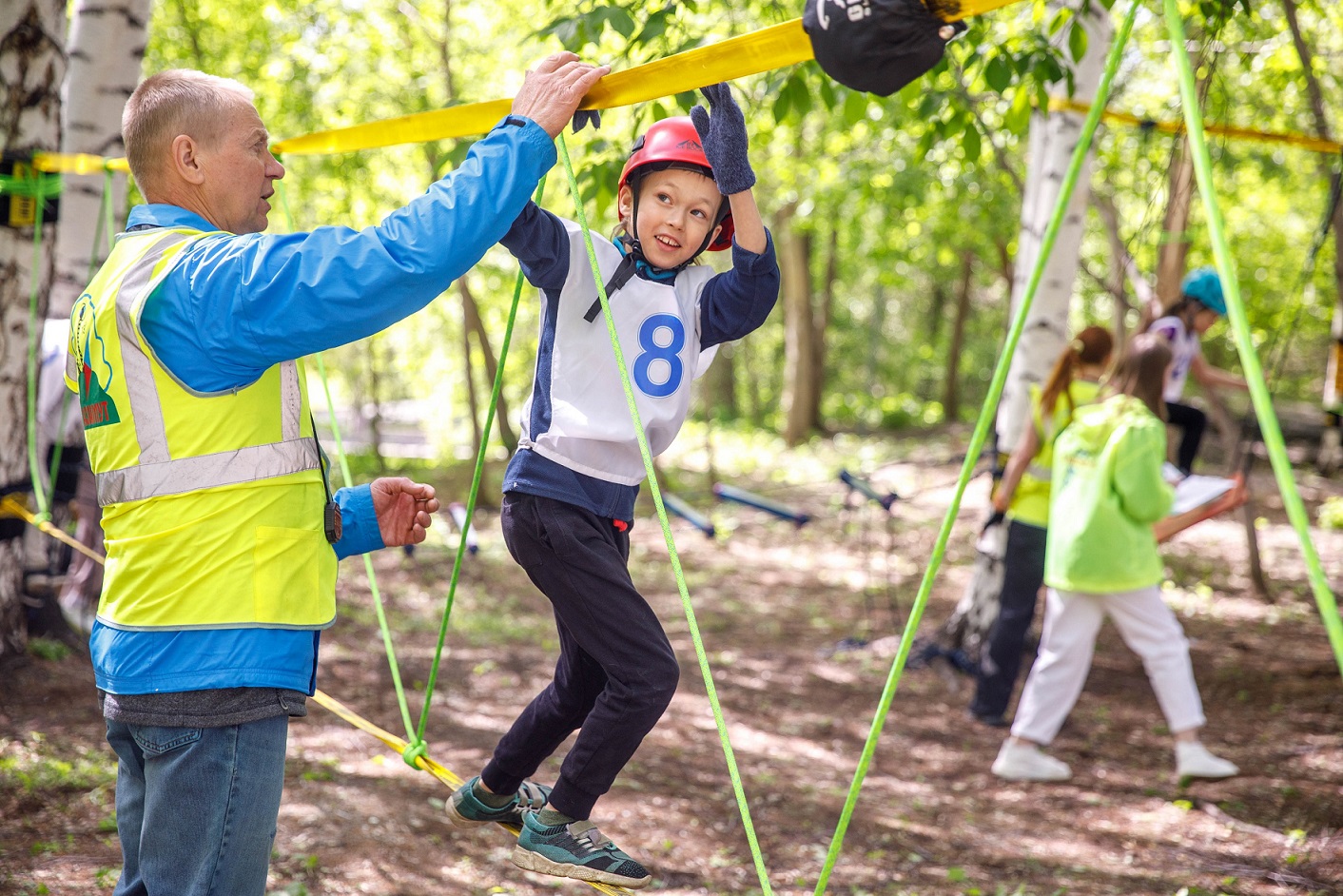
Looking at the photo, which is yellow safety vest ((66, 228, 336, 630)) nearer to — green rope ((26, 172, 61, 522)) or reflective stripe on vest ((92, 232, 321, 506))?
→ reflective stripe on vest ((92, 232, 321, 506))

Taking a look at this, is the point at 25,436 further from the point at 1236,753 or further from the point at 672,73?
the point at 1236,753

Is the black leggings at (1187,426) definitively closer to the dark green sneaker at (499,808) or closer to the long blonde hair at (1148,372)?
the long blonde hair at (1148,372)

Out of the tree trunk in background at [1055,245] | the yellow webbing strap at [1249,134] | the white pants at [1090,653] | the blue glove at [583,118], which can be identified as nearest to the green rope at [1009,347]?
the blue glove at [583,118]

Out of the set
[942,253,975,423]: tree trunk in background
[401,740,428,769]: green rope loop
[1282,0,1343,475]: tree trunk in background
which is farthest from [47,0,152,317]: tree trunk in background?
[942,253,975,423]: tree trunk in background

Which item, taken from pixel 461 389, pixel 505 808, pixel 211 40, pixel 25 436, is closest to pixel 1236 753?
pixel 505 808

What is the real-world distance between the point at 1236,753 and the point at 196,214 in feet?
16.7

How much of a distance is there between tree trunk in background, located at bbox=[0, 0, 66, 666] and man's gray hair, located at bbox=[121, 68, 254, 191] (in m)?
3.21

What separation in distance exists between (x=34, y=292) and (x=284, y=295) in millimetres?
3519

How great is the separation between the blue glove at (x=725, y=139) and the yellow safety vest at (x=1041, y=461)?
336 centimetres

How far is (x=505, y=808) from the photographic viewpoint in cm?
260

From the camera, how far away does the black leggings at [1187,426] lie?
712 centimetres

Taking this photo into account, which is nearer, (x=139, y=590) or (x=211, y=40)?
(x=139, y=590)

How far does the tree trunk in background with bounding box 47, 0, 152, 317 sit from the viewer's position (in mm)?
4961

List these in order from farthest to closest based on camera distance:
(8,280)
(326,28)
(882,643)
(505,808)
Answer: (326,28)
(882,643)
(8,280)
(505,808)
